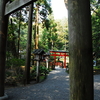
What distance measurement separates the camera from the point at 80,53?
1.20 m

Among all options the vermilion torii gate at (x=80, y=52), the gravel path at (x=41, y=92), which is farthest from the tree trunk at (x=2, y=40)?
the vermilion torii gate at (x=80, y=52)

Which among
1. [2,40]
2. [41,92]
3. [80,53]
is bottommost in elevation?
[41,92]

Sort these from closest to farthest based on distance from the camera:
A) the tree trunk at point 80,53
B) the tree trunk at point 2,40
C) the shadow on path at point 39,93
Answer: the tree trunk at point 80,53 < the tree trunk at point 2,40 < the shadow on path at point 39,93

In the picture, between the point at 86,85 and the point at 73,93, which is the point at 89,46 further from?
the point at 73,93

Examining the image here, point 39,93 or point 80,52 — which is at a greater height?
point 80,52

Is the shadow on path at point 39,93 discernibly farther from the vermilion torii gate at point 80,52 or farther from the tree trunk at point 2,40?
the vermilion torii gate at point 80,52

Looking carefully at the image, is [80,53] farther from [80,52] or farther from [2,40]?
[2,40]

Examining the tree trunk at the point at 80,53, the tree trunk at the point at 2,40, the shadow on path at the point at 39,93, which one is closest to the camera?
the tree trunk at the point at 80,53

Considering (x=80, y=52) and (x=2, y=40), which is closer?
(x=80, y=52)

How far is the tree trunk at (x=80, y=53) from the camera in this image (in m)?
1.19

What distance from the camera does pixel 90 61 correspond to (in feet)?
4.02

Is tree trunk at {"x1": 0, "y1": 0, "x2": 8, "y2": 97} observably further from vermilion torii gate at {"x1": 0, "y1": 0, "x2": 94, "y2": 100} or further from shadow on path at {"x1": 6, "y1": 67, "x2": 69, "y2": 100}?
vermilion torii gate at {"x1": 0, "y1": 0, "x2": 94, "y2": 100}

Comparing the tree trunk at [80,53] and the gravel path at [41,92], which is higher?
the tree trunk at [80,53]

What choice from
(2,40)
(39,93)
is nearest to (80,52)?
(2,40)
